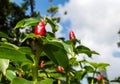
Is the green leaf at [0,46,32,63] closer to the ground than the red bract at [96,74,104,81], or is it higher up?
higher up

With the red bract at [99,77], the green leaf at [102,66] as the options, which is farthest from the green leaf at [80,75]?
the red bract at [99,77]

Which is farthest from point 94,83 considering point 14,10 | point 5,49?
point 14,10

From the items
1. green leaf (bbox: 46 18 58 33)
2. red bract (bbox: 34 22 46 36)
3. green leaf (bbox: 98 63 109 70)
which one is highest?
green leaf (bbox: 46 18 58 33)

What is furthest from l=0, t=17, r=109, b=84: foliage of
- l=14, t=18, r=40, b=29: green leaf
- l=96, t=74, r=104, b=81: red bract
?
l=96, t=74, r=104, b=81: red bract

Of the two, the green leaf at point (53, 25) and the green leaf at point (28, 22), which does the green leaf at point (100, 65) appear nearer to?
the green leaf at point (53, 25)

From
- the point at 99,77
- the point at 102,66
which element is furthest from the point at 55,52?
the point at 99,77

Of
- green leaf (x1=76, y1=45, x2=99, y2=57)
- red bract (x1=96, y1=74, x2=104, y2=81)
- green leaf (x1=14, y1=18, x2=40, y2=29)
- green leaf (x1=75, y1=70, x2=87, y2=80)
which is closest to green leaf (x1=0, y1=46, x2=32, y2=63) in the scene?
green leaf (x1=14, y1=18, x2=40, y2=29)

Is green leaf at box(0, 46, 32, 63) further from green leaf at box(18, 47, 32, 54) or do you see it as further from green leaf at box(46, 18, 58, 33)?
green leaf at box(46, 18, 58, 33)

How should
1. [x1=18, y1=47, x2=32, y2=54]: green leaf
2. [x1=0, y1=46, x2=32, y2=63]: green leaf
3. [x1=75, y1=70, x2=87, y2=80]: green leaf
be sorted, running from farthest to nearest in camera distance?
[x1=75, y1=70, x2=87, y2=80]: green leaf < [x1=18, y1=47, x2=32, y2=54]: green leaf < [x1=0, y1=46, x2=32, y2=63]: green leaf

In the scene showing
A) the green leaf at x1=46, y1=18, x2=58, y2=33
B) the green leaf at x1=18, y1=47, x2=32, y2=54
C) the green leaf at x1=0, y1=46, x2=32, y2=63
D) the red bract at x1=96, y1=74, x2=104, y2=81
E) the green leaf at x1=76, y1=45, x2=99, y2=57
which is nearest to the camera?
the green leaf at x1=0, y1=46, x2=32, y2=63

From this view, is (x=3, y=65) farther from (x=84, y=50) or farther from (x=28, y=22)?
(x=84, y=50)

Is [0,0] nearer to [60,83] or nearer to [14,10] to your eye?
[14,10]

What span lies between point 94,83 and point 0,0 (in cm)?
3088

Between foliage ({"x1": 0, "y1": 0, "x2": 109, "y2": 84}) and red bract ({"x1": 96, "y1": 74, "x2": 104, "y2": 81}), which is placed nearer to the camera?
foliage ({"x1": 0, "y1": 0, "x2": 109, "y2": 84})
